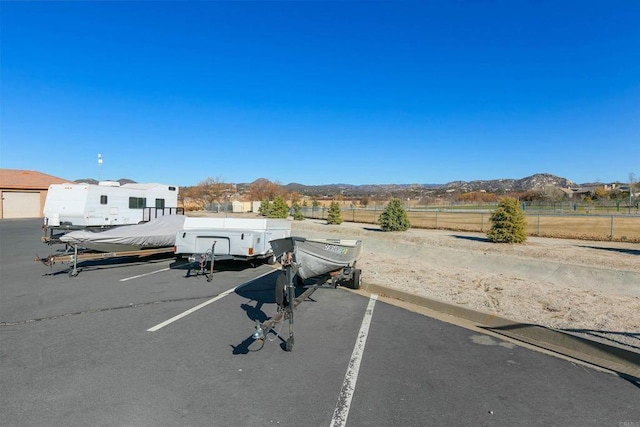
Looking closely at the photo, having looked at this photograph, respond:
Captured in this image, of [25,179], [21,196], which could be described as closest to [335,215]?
[21,196]

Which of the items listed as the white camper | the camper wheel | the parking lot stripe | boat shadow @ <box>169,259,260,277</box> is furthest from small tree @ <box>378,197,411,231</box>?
the parking lot stripe

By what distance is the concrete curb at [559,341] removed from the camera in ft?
13.9

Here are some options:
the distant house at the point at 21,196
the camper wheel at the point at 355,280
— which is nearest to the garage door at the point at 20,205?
the distant house at the point at 21,196

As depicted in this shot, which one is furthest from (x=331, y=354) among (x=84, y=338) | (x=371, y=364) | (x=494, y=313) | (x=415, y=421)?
(x=84, y=338)

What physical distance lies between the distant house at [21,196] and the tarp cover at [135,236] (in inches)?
1467

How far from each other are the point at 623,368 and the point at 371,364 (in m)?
2.78

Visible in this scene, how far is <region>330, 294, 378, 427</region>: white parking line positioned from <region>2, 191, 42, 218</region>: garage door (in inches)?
1792

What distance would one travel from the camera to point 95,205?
16703 mm

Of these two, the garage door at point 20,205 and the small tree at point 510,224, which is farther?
the garage door at point 20,205

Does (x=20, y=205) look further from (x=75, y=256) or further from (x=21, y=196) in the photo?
Result: (x=75, y=256)

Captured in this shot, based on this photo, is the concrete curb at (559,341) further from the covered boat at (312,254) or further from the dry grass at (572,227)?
the dry grass at (572,227)

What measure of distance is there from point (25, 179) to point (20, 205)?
4643 millimetres

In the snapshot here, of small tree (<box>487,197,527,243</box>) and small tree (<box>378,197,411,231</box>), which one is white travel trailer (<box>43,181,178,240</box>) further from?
small tree (<box>487,197,527,243</box>)

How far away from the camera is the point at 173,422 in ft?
10.4
